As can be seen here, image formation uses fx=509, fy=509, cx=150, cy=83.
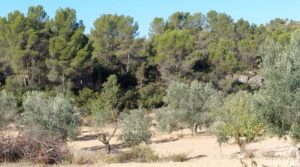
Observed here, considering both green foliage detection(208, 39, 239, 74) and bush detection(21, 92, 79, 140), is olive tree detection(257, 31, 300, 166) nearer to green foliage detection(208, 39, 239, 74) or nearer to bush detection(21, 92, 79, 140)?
bush detection(21, 92, 79, 140)

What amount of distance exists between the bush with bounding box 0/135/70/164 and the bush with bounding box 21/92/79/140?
14.1m

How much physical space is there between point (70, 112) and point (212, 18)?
45607 millimetres

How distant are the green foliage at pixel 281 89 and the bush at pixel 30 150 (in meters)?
4.87

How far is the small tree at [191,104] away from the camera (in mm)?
37656

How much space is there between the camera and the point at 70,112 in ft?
94.5

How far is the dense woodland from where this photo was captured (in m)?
28.4

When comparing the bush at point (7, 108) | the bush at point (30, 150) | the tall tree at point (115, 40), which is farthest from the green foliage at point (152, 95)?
the bush at point (30, 150)

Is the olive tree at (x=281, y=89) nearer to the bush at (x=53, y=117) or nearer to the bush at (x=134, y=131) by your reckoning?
the bush at (x=53, y=117)

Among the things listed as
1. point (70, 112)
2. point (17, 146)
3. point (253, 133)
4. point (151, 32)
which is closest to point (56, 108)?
point (70, 112)

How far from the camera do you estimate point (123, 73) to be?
55.5 metres

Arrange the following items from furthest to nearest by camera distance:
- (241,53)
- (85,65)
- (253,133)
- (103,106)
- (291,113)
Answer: (241,53) < (85,65) < (103,106) < (253,133) < (291,113)

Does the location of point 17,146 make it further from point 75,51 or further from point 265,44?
point 75,51

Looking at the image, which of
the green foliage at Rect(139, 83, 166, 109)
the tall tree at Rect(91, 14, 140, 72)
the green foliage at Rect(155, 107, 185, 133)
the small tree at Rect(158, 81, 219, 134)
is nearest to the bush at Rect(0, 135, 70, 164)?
the small tree at Rect(158, 81, 219, 134)

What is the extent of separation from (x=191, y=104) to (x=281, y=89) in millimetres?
26594
